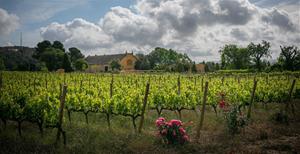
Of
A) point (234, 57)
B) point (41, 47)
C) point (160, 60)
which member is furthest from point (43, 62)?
point (234, 57)

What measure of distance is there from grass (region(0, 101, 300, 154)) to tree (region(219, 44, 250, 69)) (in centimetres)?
6753

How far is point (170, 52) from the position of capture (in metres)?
91.0

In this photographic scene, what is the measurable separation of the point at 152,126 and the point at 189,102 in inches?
105

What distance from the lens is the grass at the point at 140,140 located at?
8242 millimetres

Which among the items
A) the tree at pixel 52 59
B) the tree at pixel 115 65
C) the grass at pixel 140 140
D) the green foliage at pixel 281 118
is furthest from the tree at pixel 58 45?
the green foliage at pixel 281 118

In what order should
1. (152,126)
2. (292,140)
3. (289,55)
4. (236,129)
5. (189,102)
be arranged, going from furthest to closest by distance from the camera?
(289,55)
(189,102)
(152,126)
(236,129)
(292,140)

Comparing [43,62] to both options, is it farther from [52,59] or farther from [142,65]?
[142,65]

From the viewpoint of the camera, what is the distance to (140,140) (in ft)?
30.6

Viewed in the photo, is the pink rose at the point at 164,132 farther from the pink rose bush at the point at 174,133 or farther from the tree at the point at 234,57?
the tree at the point at 234,57

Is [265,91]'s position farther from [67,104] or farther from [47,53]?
[47,53]

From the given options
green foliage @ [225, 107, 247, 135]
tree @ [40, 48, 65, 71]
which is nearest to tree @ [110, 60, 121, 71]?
tree @ [40, 48, 65, 71]

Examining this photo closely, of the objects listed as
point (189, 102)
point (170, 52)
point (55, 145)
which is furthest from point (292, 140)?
point (170, 52)

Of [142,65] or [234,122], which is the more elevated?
[142,65]

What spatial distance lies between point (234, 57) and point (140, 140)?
243 ft
